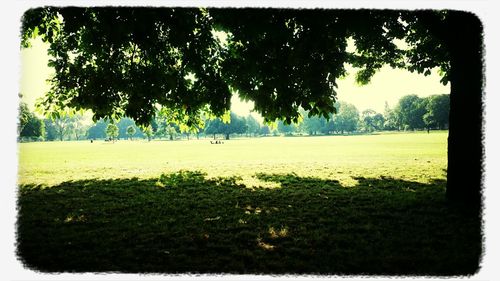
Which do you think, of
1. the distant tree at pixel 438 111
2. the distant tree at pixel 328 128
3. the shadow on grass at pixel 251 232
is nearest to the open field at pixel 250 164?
the shadow on grass at pixel 251 232

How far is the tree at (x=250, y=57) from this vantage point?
743cm

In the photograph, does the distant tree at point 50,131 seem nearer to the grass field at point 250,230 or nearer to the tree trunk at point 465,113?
the grass field at point 250,230

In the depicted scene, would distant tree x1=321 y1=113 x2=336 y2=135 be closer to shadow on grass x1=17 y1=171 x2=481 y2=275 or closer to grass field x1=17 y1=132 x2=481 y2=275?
grass field x1=17 y1=132 x2=481 y2=275

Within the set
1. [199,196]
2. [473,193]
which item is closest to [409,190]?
[473,193]

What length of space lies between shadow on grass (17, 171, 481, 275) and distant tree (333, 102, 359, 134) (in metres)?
115

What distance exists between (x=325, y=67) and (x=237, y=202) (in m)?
4.52

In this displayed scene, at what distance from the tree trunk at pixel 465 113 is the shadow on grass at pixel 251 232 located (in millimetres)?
773

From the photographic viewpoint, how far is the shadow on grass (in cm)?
461

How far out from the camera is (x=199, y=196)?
31.2 feet

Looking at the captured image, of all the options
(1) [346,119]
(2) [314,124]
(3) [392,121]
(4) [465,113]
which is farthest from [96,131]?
(4) [465,113]

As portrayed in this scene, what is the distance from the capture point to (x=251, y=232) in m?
6.00

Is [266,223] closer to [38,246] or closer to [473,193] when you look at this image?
[38,246]

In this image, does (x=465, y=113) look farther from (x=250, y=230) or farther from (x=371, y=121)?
(x=371, y=121)

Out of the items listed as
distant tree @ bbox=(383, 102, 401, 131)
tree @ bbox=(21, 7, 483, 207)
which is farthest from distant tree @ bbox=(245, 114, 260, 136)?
tree @ bbox=(21, 7, 483, 207)
